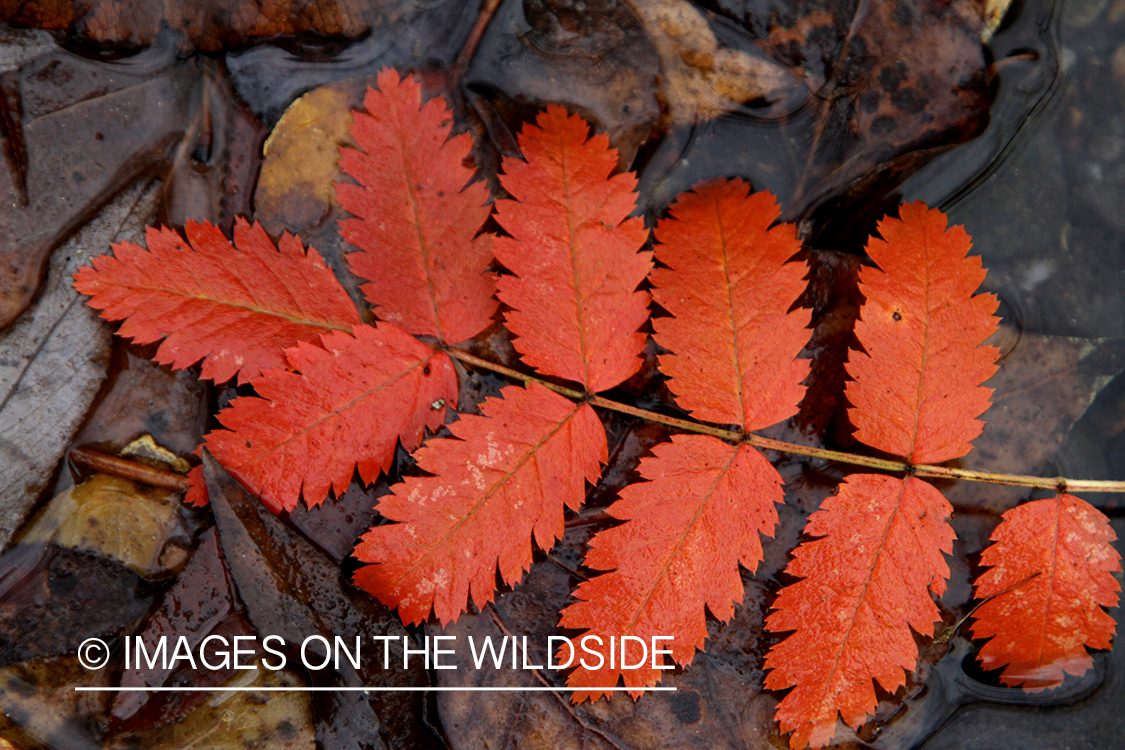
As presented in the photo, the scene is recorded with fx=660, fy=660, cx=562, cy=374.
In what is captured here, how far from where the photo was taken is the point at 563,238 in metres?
2.11

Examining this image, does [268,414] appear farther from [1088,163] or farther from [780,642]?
[1088,163]

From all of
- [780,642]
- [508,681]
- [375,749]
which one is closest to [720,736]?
[780,642]

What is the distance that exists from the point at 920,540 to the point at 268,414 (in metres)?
2.19

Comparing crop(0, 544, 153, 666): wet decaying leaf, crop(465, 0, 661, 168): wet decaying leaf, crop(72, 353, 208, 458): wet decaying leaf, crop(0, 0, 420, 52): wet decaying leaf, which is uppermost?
crop(0, 0, 420, 52): wet decaying leaf

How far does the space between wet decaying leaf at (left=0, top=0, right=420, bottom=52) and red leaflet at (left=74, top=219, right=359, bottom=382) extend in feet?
2.38

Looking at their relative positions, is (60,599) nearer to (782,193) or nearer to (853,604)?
(853,604)

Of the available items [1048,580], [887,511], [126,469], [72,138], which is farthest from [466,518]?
[1048,580]

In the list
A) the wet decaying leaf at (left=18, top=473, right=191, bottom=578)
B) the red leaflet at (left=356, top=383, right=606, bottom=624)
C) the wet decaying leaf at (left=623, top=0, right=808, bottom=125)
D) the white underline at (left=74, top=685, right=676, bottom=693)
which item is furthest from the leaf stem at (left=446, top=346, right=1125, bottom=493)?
the wet decaying leaf at (left=18, top=473, right=191, bottom=578)

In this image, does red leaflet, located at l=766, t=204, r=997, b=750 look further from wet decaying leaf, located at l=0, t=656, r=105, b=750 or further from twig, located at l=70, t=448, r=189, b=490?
wet decaying leaf, located at l=0, t=656, r=105, b=750

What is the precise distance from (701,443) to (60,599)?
7.51ft

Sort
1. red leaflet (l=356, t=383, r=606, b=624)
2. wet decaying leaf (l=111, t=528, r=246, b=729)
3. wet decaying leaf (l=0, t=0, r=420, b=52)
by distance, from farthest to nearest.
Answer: wet decaying leaf (l=0, t=0, r=420, b=52) → wet decaying leaf (l=111, t=528, r=246, b=729) → red leaflet (l=356, t=383, r=606, b=624)

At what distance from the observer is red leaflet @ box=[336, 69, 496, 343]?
2.14 m

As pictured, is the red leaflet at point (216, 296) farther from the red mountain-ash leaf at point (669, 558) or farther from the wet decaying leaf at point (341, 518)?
the red mountain-ash leaf at point (669, 558)

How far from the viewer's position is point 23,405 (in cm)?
229
